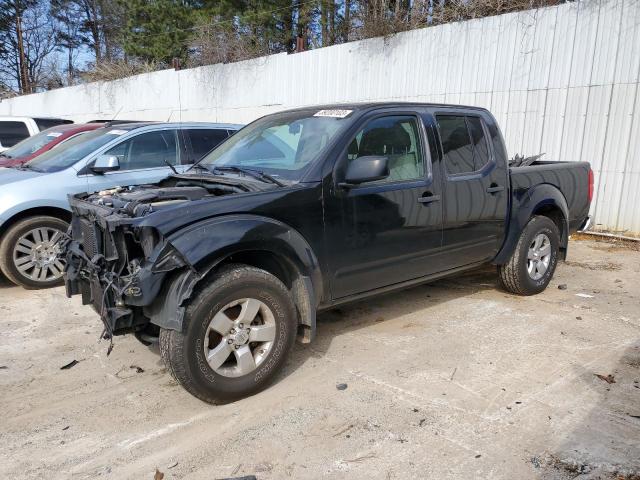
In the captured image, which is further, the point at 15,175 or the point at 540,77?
the point at 540,77

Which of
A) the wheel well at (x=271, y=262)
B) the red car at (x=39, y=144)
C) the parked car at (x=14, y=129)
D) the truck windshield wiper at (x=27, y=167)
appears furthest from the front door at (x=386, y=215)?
the parked car at (x=14, y=129)

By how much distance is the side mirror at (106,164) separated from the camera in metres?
5.51

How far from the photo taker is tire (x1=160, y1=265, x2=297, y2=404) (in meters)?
3.06

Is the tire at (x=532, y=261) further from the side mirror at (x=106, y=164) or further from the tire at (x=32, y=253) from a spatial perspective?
the tire at (x=32, y=253)

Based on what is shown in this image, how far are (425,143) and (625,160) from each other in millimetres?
5187

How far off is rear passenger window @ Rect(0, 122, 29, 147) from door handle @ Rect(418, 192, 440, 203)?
9.55 m

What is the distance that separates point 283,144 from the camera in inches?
162

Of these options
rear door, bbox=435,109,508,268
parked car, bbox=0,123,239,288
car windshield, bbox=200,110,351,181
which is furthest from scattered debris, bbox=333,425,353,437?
parked car, bbox=0,123,239,288

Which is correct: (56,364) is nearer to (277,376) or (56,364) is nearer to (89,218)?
(89,218)

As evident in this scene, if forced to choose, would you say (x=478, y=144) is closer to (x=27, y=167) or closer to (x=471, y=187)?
(x=471, y=187)

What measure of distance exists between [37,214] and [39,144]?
243 centimetres

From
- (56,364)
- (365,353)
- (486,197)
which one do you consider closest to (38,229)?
(56,364)

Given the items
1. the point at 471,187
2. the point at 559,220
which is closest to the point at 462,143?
the point at 471,187

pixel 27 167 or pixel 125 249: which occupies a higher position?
pixel 27 167
